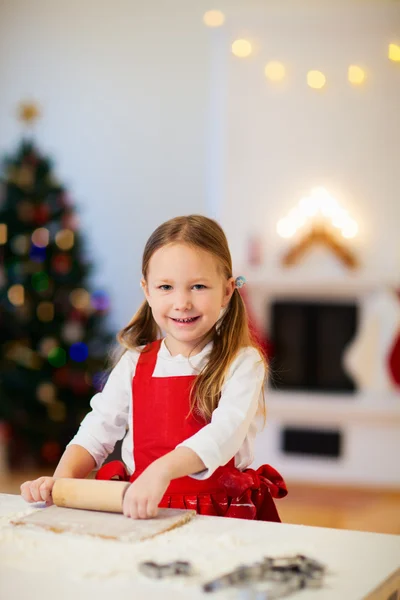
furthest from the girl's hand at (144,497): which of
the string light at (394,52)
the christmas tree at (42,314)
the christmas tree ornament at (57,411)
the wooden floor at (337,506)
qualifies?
the string light at (394,52)

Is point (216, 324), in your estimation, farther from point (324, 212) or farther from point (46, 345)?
point (324, 212)

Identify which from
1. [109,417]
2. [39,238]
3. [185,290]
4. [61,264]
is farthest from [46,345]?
[185,290]

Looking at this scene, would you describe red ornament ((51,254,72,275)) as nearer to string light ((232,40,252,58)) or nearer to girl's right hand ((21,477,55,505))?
string light ((232,40,252,58))

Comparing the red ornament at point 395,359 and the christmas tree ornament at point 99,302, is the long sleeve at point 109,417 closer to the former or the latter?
the christmas tree ornament at point 99,302

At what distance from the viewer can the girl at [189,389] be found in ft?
4.93

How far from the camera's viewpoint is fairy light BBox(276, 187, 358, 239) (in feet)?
16.4

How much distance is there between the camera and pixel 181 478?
1.50 metres

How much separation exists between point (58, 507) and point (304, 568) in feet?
1.47

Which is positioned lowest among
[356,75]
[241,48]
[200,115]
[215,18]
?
[200,115]

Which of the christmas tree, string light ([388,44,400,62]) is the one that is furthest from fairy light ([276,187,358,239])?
the christmas tree

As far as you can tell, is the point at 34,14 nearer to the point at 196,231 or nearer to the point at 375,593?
the point at 196,231

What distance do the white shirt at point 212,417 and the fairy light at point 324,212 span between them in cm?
343

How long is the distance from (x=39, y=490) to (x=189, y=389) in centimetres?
34

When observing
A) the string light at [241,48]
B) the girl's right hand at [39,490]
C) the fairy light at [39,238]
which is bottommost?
the girl's right hand at [39,490]
